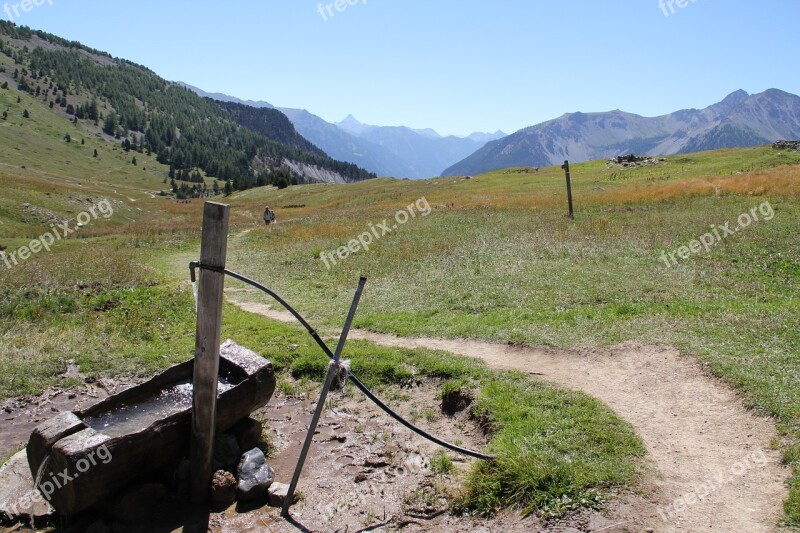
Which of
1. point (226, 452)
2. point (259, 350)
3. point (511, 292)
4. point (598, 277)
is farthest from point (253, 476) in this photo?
point (598, 277)

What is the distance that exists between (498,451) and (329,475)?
302cm

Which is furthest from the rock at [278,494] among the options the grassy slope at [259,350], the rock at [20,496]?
the rock at [20,496]

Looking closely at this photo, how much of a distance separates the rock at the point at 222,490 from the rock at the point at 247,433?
1.11m

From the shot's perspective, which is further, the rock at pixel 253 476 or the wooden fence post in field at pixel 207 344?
the rock at pixel 253 476

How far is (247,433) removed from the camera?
980 cm

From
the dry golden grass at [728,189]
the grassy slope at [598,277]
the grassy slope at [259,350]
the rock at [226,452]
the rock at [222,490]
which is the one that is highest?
the dry golden grass at [728,189]

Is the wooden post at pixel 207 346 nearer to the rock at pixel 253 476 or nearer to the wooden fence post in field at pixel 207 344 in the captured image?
the wooden fence post in field at pixel 207 344

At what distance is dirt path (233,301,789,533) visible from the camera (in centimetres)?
678

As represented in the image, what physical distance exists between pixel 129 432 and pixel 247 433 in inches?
89.0

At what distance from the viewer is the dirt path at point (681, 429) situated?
6781 millimetres

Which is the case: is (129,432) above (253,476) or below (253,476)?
above

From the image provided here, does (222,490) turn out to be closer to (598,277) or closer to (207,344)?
(207,344)

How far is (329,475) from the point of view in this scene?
30.0 feet

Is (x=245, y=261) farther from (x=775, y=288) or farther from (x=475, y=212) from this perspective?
(x=775, y=288)
